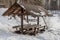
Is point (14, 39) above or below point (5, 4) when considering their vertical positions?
below

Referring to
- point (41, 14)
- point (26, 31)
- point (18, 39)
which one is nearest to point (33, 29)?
point (26, 31)

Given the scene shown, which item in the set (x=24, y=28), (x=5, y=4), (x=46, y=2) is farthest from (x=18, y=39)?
(x=46, y=2)

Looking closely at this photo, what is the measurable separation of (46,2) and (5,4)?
20.3 ft

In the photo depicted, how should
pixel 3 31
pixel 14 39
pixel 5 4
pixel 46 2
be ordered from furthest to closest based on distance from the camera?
1. pixel 46 2
2. pixel 5 4
3. pixel 3 31
4. pixel 14 39

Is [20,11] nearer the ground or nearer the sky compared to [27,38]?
nearer the sky

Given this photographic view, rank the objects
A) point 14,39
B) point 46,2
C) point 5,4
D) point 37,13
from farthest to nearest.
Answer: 1. point 46,2
2. point 5,4
3. point 37,13
4. point 14,39

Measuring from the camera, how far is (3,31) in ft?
34.7

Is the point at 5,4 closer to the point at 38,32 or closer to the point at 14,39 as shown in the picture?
the point at 38,32

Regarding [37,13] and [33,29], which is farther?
[33,29]

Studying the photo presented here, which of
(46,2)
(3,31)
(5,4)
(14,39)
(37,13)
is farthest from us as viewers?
(46,2)

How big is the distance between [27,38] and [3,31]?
1840mm

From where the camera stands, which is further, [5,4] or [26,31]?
[5,4]

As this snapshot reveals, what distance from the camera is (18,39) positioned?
9117 millimetres

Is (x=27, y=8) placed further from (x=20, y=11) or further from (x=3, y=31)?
(x=3, y=31)
